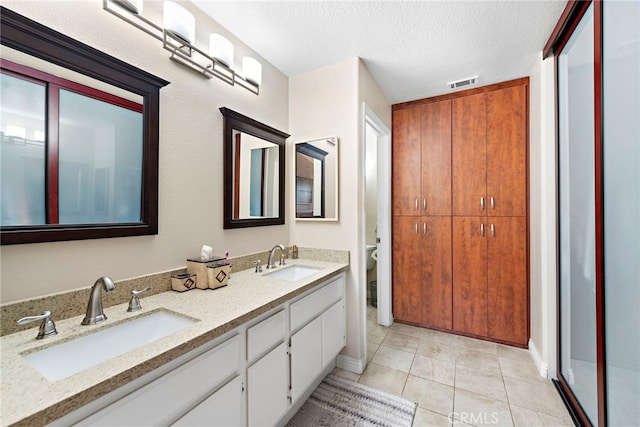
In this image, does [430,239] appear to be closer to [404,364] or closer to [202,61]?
[404,364]

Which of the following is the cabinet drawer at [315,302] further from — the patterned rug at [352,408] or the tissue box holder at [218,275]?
the patterned rug at [352,408]

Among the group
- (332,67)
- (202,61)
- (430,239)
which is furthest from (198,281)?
(430,239)

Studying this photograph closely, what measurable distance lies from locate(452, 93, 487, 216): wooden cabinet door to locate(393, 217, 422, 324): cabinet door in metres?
0.50

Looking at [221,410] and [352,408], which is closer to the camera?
[221,410]

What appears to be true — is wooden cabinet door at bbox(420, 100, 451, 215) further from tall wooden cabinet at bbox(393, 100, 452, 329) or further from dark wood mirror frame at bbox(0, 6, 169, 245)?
dark wood mirror frame at bbox(0, 6, 169, 245)

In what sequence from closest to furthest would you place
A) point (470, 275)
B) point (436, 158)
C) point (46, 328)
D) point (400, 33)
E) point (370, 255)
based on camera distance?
point (46, 328) < point (400, 33) < point (470, 275) < point (436, 158) < point (370, 255)

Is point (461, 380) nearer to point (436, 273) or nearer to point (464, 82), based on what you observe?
point (436, 273)

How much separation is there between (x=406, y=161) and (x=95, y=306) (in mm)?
2893

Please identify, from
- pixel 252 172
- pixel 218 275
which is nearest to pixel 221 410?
pixel 218 275

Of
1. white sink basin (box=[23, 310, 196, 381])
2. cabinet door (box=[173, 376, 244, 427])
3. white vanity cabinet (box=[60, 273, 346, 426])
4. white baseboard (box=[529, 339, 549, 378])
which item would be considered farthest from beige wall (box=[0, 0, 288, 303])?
white baseboard (box=[529, 339, 549, 378])

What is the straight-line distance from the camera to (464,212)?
2740 millimetres

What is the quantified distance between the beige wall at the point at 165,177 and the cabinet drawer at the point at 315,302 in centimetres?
63

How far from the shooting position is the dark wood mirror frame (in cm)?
96

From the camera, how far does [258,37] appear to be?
1919 mm
